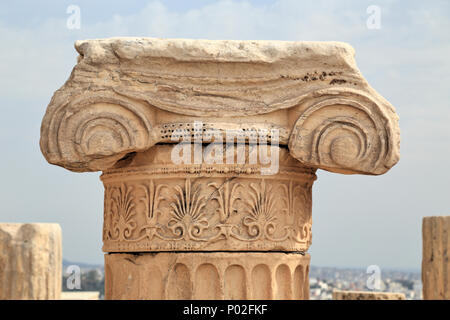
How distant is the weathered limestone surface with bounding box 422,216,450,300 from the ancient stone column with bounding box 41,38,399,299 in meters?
0.75

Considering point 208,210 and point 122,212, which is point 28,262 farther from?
point 208,210

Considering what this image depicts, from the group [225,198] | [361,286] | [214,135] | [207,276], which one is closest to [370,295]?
[207,276]

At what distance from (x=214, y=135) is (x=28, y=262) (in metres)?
2.16

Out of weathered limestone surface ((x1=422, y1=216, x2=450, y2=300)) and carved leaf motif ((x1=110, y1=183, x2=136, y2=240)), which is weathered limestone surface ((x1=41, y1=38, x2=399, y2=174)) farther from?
weathered limestone surface ((x1=422, y1=216, x2=450, y2=300))

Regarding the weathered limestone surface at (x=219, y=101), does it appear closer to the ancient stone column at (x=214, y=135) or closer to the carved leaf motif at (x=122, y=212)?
the ancient stone column at (x=214, y=135)

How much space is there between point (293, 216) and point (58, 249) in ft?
8.17

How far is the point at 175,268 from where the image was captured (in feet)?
25.8

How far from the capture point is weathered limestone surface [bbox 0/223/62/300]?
21.4ft

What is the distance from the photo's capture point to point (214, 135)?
773cm

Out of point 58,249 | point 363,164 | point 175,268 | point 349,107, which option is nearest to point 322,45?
point 349,107

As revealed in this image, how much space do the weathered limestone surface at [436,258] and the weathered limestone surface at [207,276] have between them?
1285 millimetres

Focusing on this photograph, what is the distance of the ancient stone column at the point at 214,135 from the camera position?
7.77 m

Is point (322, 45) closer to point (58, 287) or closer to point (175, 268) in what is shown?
point (175, 268)
